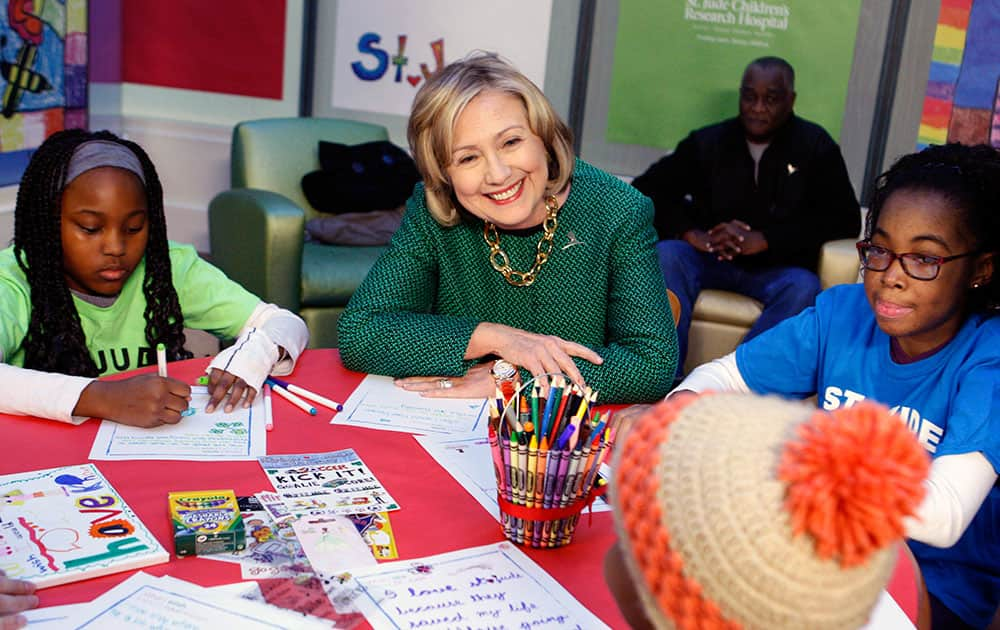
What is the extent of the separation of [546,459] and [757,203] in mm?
3072

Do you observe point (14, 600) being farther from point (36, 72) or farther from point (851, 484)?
point (36, 72)

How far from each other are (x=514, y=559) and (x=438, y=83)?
3.33 ft

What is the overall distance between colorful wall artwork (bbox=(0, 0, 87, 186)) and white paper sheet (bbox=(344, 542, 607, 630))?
306 centimetres

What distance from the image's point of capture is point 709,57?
468 centimetres

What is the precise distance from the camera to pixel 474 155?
1.82m

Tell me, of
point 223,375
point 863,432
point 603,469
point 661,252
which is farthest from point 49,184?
point 661,252

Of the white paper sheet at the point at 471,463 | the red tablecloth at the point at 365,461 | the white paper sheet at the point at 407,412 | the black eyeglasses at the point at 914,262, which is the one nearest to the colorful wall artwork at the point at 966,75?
the black eyeglasses at the point at 914,262

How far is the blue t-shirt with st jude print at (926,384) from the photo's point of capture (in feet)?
4.56

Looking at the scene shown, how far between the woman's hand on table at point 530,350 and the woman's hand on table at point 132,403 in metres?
0.55

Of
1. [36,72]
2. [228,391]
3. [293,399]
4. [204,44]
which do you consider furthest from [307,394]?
[204,44]

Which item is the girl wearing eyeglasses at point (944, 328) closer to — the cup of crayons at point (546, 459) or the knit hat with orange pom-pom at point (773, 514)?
the cup of crayons at point (546, 459)

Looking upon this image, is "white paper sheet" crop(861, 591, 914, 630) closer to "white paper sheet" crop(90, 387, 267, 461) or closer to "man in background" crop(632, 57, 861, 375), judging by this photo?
"white paper sheet" crop(90, 387, 267, 461)

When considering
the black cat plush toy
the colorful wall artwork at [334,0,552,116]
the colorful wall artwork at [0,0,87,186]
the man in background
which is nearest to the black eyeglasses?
the man in background

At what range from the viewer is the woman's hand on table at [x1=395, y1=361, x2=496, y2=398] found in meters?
1.70
